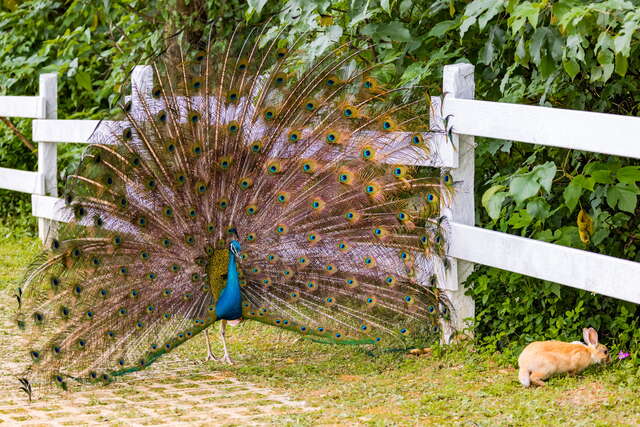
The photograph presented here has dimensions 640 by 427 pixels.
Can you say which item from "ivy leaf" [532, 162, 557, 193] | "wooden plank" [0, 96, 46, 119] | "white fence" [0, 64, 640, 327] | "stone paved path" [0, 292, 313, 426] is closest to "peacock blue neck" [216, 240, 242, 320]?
"stone paved path" [0, 292, 313, 426]

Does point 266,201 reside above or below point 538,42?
below

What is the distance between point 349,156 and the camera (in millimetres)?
6117

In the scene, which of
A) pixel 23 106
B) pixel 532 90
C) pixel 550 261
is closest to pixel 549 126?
pixel 550 261

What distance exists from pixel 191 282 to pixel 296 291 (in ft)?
2.06

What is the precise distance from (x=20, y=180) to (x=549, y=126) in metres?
6.70

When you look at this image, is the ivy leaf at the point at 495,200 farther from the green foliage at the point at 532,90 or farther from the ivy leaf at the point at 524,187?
the ivy leaf at the point at 524,187

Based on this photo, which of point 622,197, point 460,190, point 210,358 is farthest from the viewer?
point 210,358

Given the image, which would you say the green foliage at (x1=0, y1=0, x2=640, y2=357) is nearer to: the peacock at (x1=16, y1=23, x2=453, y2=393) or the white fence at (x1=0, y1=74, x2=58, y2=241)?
the peacock at (x1=16, y1=23, x2=453, y2=393)

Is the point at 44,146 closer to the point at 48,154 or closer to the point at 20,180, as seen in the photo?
the point at 48,154

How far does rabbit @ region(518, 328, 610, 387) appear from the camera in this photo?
17.0 feet

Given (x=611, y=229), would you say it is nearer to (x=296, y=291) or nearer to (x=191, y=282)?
(x=296, y=291)

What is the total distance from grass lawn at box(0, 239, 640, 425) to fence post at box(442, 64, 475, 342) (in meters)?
0.23

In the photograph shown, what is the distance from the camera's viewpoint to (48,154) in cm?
999

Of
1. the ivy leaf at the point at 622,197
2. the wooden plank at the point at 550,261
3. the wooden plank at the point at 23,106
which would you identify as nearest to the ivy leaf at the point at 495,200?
the wooden plank at the point at 550,261
